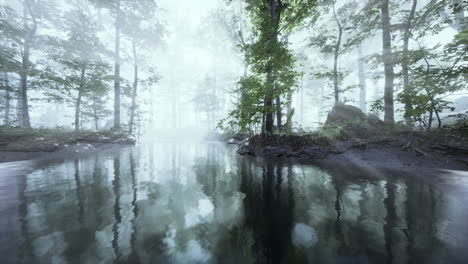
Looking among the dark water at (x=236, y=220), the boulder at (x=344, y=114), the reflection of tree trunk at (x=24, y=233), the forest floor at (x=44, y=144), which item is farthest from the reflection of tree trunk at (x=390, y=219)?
the forest floor at (x=44, y=144)

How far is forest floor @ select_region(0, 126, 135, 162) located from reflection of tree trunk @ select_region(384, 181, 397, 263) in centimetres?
1326

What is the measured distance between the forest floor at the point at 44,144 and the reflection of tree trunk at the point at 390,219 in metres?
13.3

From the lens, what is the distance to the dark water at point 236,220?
6.07ft

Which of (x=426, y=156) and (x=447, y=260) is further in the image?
(x=426, y=156)

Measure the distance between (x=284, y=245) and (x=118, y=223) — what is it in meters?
2.43

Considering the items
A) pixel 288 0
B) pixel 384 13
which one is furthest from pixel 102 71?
pixel 384 13

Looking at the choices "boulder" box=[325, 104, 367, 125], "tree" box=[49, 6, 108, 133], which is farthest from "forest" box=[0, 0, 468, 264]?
"boulder" box=[325, 104, 367, 125]

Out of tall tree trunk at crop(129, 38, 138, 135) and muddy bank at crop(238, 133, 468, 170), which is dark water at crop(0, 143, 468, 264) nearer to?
muddy bank at crop(238, 133, 468, 170)

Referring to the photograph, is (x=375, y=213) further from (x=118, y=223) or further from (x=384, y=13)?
(x=384, y=13)

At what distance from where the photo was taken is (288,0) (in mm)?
9523

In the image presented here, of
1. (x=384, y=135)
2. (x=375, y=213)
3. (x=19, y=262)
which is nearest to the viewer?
(x=19, y=262)

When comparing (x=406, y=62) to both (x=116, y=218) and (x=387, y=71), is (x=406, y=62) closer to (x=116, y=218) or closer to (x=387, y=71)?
(x=387, y=71)

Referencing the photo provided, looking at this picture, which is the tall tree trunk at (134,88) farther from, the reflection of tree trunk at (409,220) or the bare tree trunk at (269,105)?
the reflection of tree trunk at (409,220)

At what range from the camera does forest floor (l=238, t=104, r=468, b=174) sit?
5.59m
